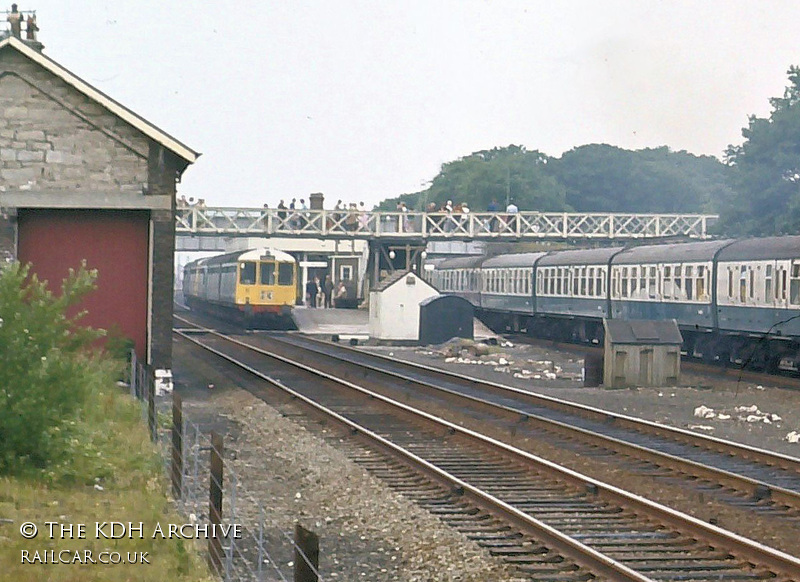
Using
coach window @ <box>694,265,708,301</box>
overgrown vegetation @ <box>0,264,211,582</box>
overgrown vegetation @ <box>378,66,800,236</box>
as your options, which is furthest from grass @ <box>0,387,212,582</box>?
overgrown vegetation @ <box>378,66,800,236</box>

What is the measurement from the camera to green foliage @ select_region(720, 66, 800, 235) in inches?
2479

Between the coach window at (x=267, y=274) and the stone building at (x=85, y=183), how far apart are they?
2677 centimetres

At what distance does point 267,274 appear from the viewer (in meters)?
49.1

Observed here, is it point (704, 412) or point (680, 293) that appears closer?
point (704, 412)

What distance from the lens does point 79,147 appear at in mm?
21875

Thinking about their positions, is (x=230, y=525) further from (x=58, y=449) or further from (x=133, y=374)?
(x=133, y=374)

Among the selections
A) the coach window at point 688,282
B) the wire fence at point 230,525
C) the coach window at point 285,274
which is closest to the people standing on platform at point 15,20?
the wire fence at point 230,525

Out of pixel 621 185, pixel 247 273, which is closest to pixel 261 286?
pixel 247 273

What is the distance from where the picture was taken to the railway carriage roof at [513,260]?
150 ft

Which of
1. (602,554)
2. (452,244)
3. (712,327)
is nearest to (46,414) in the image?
(602,554)

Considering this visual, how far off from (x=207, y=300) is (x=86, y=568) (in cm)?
5397

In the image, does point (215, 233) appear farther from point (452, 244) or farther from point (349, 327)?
point (452, 244)

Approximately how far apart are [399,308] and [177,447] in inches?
1166

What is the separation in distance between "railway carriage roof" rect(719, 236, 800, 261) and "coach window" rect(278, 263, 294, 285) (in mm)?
22796
